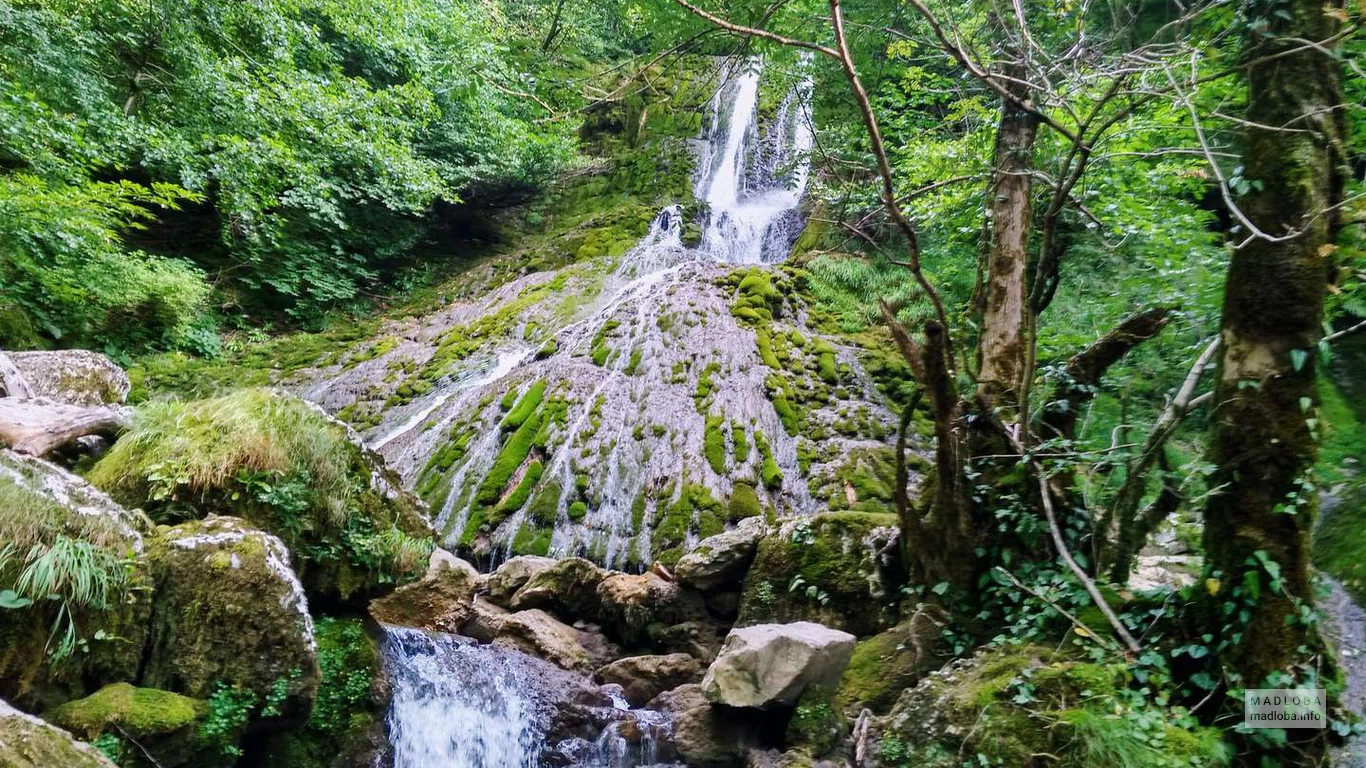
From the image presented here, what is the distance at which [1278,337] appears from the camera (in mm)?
2502

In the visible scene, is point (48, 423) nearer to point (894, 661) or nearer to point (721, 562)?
point (721, 562)

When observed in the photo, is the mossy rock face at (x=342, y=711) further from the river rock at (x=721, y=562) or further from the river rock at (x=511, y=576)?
the river rock at (x=721, y=562)

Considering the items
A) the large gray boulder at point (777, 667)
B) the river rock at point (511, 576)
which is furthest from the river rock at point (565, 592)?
the large gray boulder at point (777, 667)

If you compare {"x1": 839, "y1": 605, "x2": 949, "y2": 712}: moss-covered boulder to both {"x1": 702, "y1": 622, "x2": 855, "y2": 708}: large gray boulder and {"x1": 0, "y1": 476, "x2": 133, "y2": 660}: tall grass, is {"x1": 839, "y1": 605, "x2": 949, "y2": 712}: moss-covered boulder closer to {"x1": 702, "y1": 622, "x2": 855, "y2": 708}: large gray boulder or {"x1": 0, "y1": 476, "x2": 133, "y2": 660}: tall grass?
{"x1": 702, "y1": 622, "x2": 855, "y2": 708}: large gray boulder

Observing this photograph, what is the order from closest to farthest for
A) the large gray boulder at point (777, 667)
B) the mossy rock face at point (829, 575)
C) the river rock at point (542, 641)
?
the large gray boulder at point (777, 667), the mossy rock face at point (829, 575), the river rock at point (542, 641)

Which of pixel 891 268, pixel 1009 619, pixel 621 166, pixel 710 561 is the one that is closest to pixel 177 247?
pixel 621 166

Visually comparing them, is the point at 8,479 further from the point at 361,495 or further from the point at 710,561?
the point at 710,561

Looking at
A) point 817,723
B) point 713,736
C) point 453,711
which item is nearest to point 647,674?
point 713,736

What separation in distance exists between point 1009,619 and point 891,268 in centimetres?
948

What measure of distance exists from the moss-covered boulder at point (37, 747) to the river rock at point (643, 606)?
3.98 metres

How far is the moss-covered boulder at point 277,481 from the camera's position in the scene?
3.69 meters

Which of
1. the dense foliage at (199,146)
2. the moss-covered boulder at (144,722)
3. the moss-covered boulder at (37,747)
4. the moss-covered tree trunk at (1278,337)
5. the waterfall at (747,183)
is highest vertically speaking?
the waterfall at (747,183)

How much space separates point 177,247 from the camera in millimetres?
12555

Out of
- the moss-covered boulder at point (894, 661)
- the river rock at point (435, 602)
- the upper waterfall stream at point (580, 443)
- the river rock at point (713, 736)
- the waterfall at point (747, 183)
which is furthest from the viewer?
the waterfall at point (747, 183)
